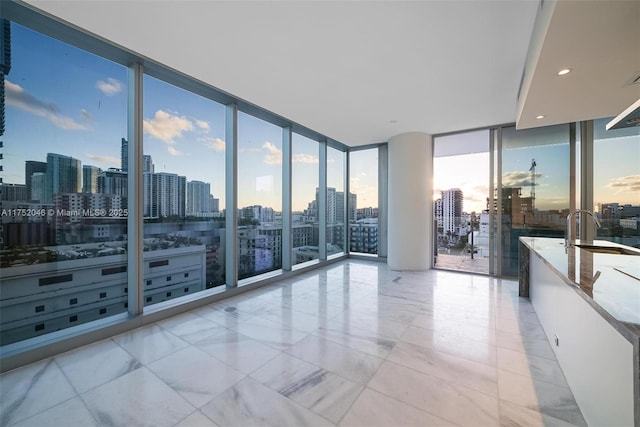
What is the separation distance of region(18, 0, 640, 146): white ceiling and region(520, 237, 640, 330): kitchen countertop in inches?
70.2

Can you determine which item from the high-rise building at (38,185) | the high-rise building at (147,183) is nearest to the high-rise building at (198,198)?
the high-rise building at (147,183)

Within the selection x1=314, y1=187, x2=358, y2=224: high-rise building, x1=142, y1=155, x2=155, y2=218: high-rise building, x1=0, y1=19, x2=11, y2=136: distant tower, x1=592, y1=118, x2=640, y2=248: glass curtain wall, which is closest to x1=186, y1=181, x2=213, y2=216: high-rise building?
x1=142, y1=155, x2=155, y2=218: high-rise building

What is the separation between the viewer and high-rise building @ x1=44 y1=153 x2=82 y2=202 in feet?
8.27

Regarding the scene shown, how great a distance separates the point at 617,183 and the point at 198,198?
6.69 meters

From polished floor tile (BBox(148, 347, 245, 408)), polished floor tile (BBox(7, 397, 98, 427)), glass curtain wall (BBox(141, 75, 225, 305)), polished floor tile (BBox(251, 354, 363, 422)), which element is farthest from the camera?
glass curtain wall (BBox(141, 75, 225, 305))

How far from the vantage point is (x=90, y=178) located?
276 cm

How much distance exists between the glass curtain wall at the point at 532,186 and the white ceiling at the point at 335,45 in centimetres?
125

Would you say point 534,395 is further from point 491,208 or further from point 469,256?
point 469,256

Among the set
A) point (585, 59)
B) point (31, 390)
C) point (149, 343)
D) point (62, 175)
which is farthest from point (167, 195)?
point (585, 59)

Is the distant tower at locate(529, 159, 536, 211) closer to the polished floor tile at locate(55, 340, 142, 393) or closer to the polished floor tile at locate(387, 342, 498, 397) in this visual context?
the polished floor tile at locate(387, 342, 498, 397)

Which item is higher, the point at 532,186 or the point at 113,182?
the point at 532,186

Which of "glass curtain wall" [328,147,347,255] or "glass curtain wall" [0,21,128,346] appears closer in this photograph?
"glass curtain wall" [0,21,128,346]

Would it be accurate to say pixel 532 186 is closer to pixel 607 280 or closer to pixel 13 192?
pixel 607 280

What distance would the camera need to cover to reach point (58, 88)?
257 cm
